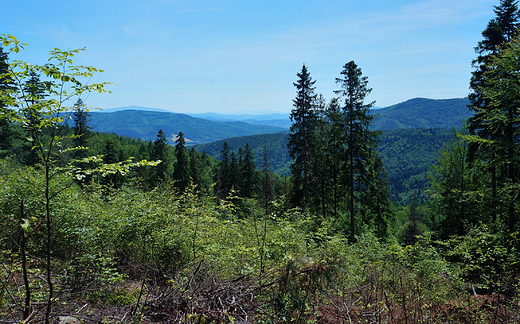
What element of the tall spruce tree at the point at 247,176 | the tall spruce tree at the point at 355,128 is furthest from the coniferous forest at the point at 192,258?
the tall spruce tree at the point at 247,176

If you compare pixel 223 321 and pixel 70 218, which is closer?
pixel 223 321

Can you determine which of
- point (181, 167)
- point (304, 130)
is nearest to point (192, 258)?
point (304, 130)

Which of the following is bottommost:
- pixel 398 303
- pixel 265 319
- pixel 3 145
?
pixel 398 303

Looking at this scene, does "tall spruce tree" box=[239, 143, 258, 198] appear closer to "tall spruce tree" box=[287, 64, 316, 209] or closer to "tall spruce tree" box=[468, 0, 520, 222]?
"tall spruce tree" box=[287, 64, 316, 209]

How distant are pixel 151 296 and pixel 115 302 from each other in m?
0.87

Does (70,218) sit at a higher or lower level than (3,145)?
lower

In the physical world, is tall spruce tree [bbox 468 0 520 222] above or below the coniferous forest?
above

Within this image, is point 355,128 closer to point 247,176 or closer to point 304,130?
point 304,130

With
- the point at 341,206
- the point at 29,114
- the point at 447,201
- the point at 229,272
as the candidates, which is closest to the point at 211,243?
the point at 229,272

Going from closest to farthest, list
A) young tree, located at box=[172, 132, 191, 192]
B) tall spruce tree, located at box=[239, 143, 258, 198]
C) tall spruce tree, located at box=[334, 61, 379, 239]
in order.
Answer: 1. tall spruce tree, located at box=[334, 61, 379, 239]
2. young tree, located at box=[172, 132, 191, 192]
3. tall spruce tree, located at box=[239, 143, 258, 198]

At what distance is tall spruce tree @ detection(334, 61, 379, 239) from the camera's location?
19.2 metres

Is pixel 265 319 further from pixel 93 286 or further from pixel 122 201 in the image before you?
pixel 122 201

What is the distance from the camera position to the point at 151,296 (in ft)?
15.3

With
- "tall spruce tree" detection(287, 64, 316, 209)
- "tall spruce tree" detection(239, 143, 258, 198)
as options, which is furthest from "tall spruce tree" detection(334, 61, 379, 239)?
"tall spruce tree" detection(239, 143, 258, 198)
